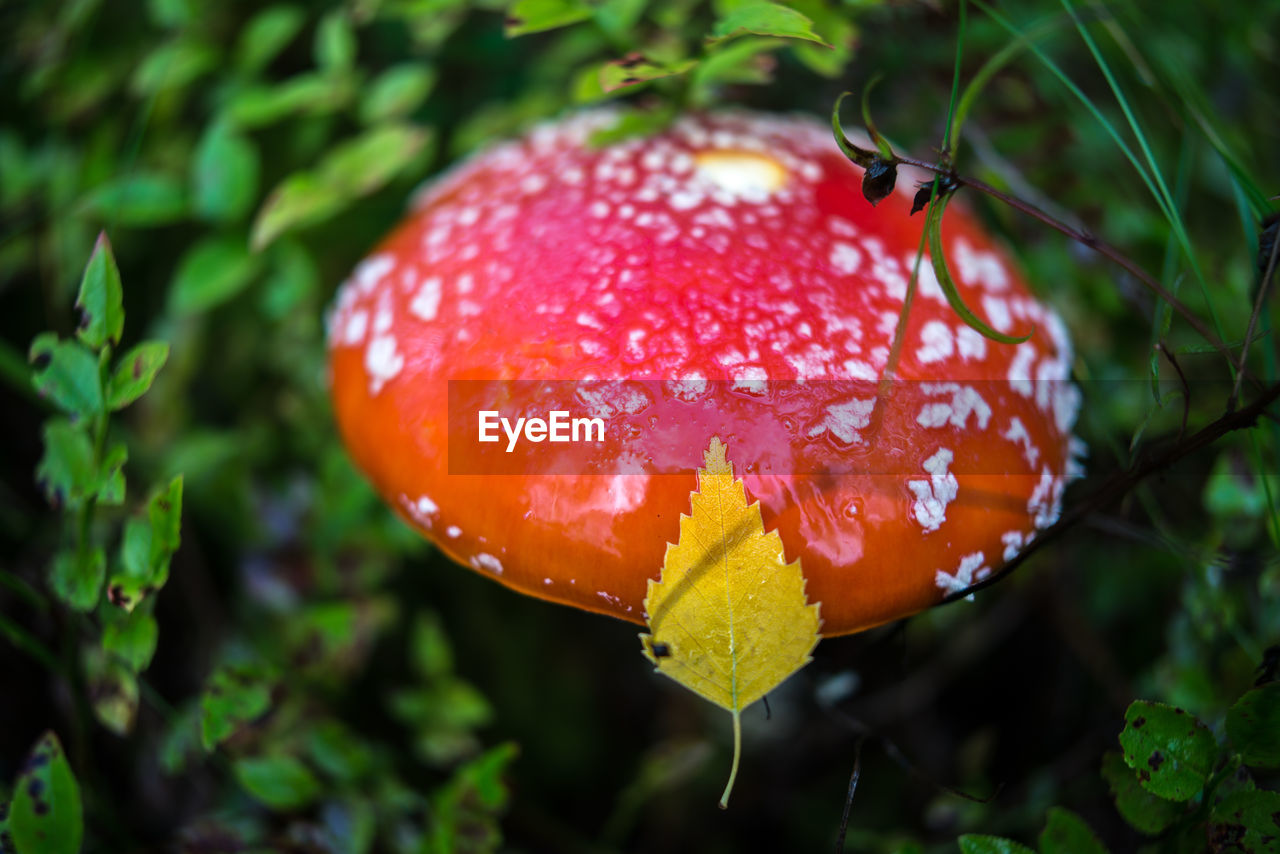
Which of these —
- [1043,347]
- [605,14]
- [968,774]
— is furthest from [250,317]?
[968,774]

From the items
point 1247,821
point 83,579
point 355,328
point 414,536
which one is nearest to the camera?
point 1247,821

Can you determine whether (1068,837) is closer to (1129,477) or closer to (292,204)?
(1129,477)

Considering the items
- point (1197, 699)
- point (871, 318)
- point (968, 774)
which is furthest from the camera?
point (968, 774)

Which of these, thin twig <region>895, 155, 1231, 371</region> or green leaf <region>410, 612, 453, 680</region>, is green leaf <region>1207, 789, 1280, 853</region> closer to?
thin twig <region>895, 155, 1231, 371</region>

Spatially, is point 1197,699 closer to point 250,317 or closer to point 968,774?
point 968,774

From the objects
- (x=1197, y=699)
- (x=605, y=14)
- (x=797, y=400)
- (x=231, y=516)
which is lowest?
(x=231, y=516)

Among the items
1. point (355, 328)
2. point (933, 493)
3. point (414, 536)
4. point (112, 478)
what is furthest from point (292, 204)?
point (933, 493)

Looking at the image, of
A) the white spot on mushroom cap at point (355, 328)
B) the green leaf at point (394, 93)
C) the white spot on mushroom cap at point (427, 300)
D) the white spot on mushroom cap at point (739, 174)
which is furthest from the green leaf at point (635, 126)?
the green leaf at point (394, 93)
